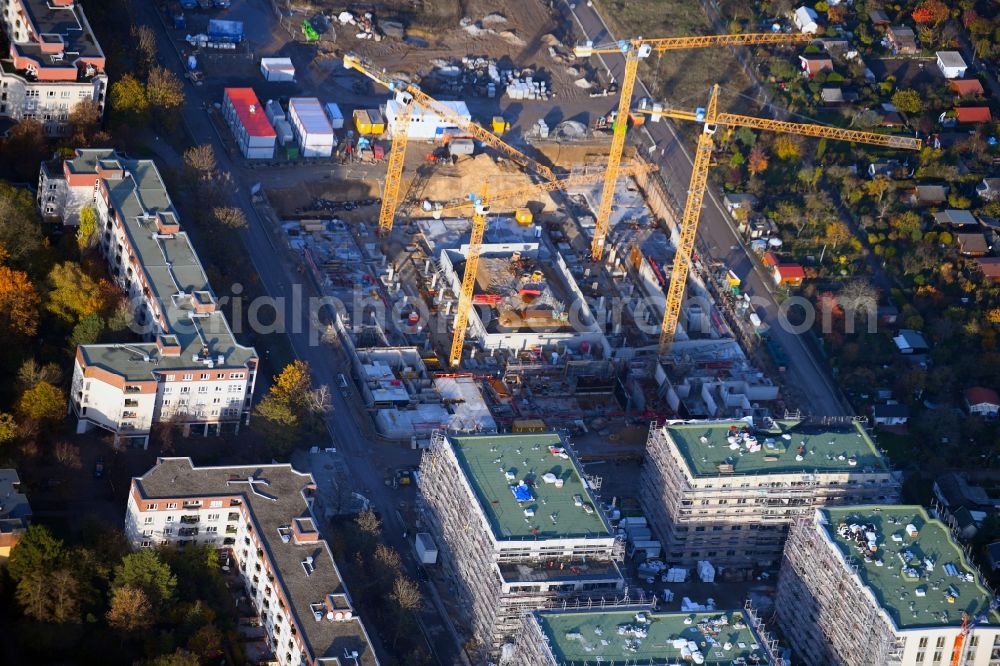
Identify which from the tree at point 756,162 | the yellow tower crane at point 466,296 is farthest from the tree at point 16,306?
the tree at point 756,162

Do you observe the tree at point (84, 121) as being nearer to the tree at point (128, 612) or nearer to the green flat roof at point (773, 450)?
the tree at point (128, 612)

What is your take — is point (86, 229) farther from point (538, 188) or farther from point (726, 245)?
point (726, 245)

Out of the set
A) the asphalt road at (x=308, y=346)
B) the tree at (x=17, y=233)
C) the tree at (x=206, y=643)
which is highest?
the tree at (x=17, y=233)

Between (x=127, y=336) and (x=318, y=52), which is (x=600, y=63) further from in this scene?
(x=127, y=336)

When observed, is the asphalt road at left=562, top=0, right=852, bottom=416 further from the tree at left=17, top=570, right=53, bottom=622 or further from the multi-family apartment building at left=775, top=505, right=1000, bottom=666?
the tree at left=17, top=570, right=53, bottom=622

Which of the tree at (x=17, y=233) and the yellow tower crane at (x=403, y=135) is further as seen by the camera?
the yellow tower crane at (x=403, y=135)

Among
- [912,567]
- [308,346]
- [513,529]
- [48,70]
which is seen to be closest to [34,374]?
[308,346]

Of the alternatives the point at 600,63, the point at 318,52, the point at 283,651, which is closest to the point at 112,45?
the point at 318,52
